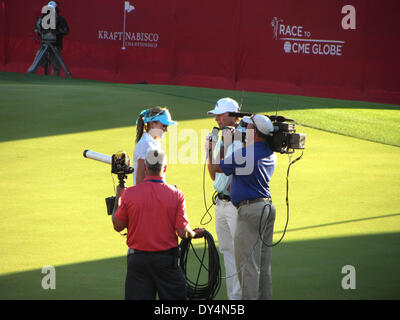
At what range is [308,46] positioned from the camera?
22.8 metres

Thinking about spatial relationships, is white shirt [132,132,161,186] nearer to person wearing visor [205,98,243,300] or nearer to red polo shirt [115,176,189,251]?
person wearing visor [205,98,243,300]

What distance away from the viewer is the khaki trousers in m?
7.33

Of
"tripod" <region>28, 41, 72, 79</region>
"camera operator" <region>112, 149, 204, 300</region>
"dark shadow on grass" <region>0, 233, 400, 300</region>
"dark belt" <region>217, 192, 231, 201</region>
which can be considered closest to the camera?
"camera operator" <region>112, 149, 204, 300</region>

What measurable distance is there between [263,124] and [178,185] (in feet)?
20.5

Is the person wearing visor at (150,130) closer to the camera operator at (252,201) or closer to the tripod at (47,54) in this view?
the camera operator at (252,201)

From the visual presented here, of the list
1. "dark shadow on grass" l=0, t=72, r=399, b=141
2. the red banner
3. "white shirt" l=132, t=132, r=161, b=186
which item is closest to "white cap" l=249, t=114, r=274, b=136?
"white shirt" l=132, t=132, r=161, b=186

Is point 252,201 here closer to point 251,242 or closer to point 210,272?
point 251,242

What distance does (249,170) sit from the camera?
737 cm

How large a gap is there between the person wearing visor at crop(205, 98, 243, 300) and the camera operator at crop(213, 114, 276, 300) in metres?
0.45

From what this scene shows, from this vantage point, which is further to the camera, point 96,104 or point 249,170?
point 96,104

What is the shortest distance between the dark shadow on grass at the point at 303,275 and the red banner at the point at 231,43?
12.1 meters

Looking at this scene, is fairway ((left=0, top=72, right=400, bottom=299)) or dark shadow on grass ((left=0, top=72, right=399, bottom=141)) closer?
fairway ((left=0, top=72, right=400, bottom=299))

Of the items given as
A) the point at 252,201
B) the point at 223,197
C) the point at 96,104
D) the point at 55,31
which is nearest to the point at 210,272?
the point at 252,201
